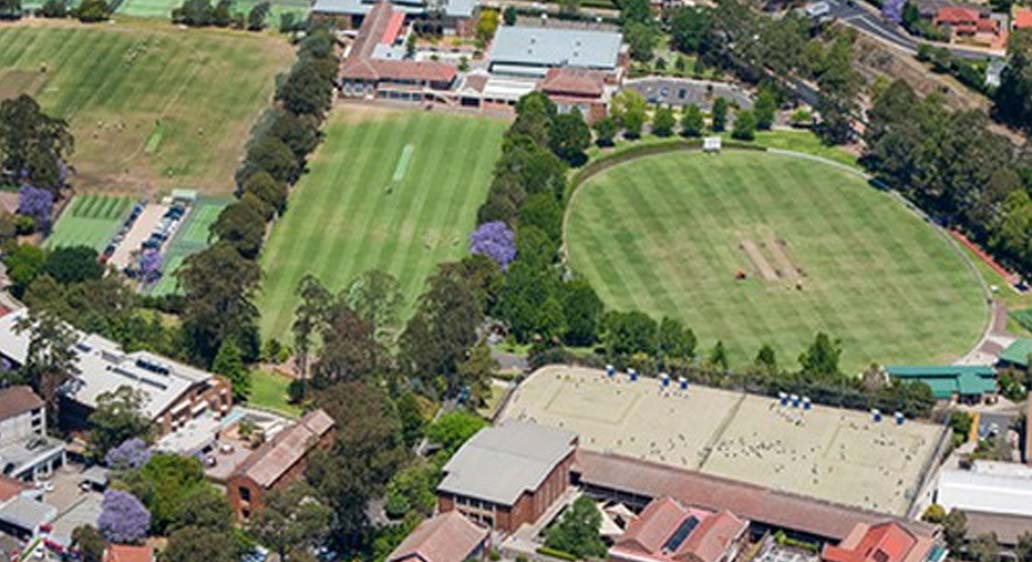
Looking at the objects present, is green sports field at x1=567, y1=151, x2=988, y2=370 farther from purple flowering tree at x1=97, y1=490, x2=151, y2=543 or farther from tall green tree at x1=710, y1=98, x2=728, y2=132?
purple flowering tree at x1=97, y1=490, x2=151, y2=543

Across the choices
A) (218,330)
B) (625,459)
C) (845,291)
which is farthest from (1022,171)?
(218,330)

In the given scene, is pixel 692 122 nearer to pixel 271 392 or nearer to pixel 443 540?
pixel 271 392

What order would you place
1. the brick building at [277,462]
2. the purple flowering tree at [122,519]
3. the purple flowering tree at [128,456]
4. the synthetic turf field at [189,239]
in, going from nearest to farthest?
the purple flowering tree at [122,519] < the brick building at [277,462] < the purple flowering tree at [128,456] < the synthetic turf field at [189,239]

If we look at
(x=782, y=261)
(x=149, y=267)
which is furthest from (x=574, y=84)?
(x=149, y=267)

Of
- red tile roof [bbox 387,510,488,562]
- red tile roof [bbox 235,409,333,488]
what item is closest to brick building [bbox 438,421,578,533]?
red tile roof [bbox 387,510,488,562]

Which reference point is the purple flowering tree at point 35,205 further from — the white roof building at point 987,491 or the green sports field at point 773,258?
the white roof building at point 987,491

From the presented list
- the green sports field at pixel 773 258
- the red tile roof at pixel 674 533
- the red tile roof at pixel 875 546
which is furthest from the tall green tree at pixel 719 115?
the red tile roof at pixel 875 546
